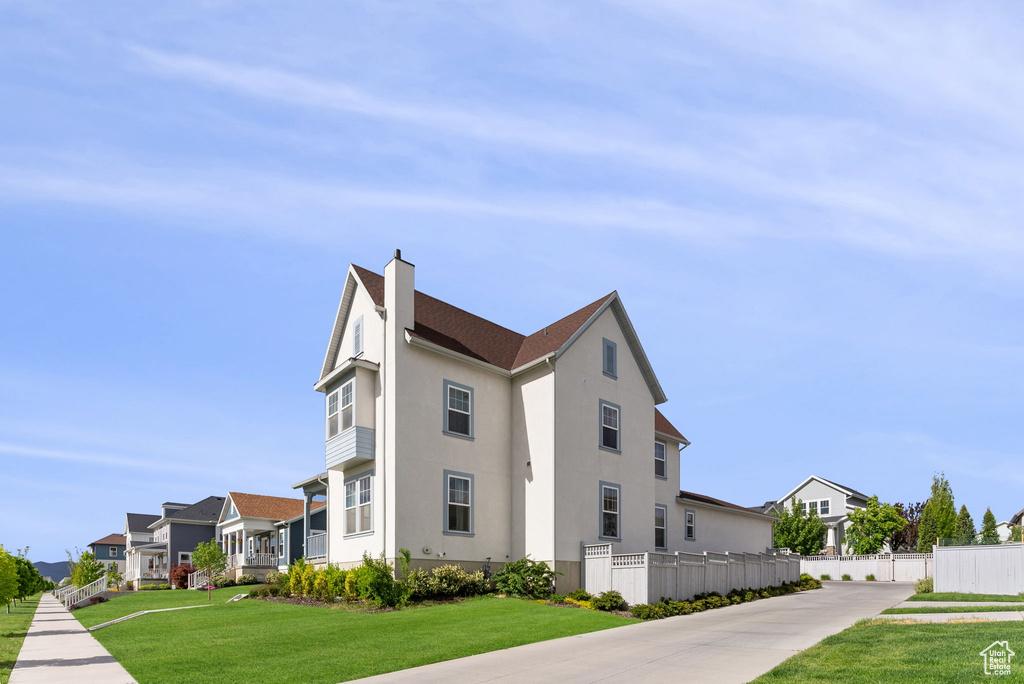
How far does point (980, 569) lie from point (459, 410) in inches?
793

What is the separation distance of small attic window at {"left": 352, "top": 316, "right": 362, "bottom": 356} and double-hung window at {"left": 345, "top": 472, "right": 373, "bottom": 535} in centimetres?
466

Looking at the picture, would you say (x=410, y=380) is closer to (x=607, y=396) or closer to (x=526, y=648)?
(x=607, y=396)

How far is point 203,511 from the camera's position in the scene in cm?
6969

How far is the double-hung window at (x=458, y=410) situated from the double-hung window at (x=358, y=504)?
10.4ft

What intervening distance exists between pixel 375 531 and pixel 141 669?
11.4 m

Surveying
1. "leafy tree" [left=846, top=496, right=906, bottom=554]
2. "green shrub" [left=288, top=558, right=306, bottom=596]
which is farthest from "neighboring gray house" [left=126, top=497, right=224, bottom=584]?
"leafy tree" [left=846, top=496, right=906, bottom=554]

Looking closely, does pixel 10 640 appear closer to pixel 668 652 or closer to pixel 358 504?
pixel 358 504

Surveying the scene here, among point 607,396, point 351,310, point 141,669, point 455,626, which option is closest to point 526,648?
point 455,626

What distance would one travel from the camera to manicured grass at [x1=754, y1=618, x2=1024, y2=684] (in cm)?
1126

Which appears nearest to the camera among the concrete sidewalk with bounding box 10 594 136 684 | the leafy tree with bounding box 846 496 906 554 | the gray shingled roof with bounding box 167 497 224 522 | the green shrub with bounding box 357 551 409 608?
the concrete sidewalk with bounding box 10 594 136 684

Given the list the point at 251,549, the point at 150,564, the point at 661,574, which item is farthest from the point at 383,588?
the point at 150,564

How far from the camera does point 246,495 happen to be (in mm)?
59969

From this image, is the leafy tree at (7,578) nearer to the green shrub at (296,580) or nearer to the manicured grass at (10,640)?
the manicured grass at (10,640)

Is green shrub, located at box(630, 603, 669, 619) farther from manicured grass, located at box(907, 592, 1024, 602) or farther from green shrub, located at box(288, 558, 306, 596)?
green shrub, located at box(288, 558, 306, 596)
